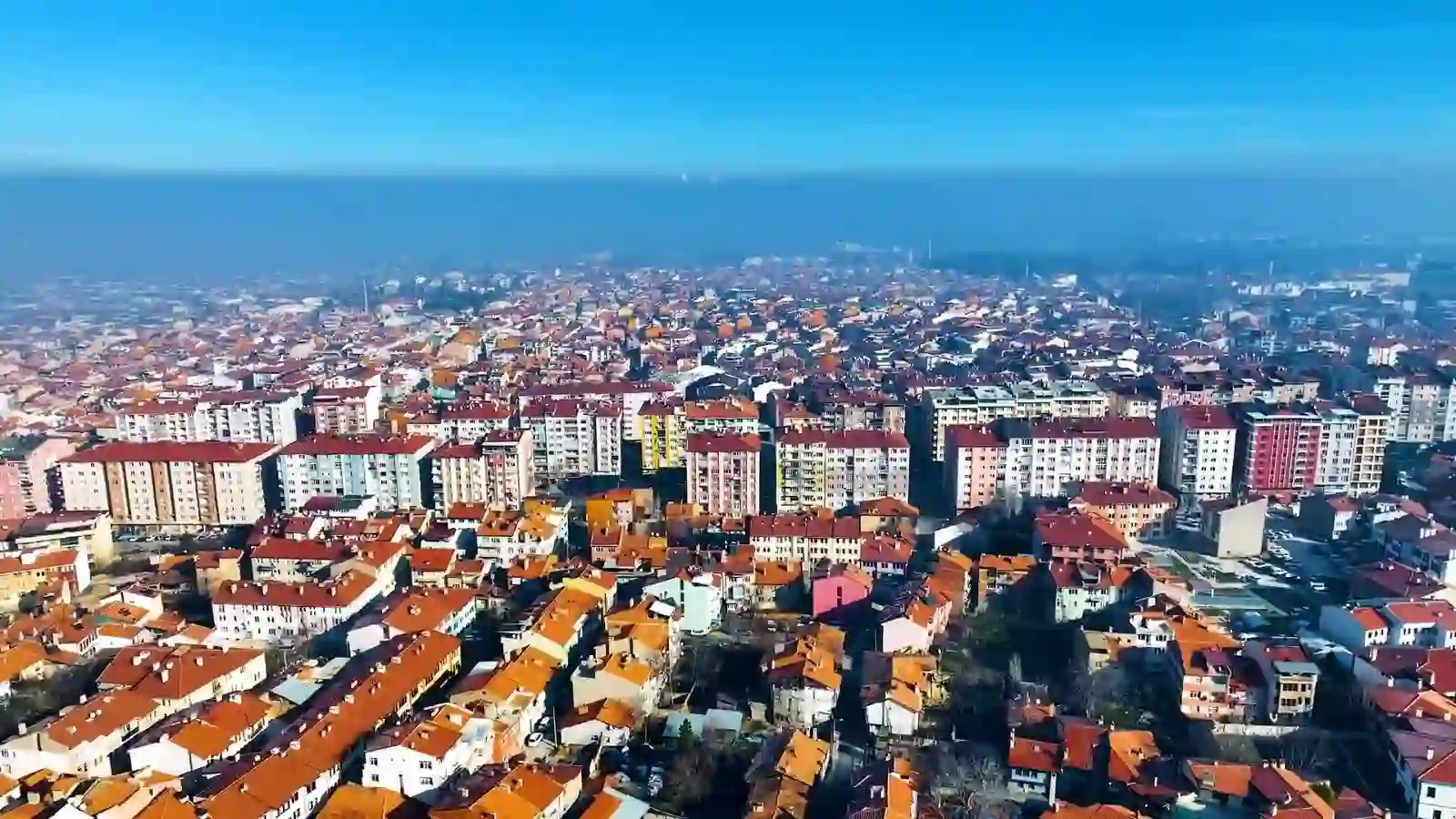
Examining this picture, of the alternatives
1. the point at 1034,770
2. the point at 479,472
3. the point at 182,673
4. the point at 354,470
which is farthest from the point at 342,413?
the point at 1034,770

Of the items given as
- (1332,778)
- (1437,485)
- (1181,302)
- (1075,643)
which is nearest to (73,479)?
(1075,643)

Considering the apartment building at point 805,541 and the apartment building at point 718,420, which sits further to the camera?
the apartment building at point 718,420

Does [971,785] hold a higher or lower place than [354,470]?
lower

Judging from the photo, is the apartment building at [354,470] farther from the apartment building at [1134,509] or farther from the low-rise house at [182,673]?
the apartment building at [1134,509]

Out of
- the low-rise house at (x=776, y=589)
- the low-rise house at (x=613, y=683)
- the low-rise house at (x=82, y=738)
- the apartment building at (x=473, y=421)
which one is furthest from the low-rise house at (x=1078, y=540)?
the low-rise house at (x=82, y=738)

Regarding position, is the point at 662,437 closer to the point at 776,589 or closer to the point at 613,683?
the point at 776,589

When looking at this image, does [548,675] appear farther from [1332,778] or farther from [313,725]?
[1332,778]

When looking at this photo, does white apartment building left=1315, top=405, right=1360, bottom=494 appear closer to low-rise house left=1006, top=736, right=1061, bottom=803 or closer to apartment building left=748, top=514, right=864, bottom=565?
apartment building left=748, top=514, right=864, bottom=565
